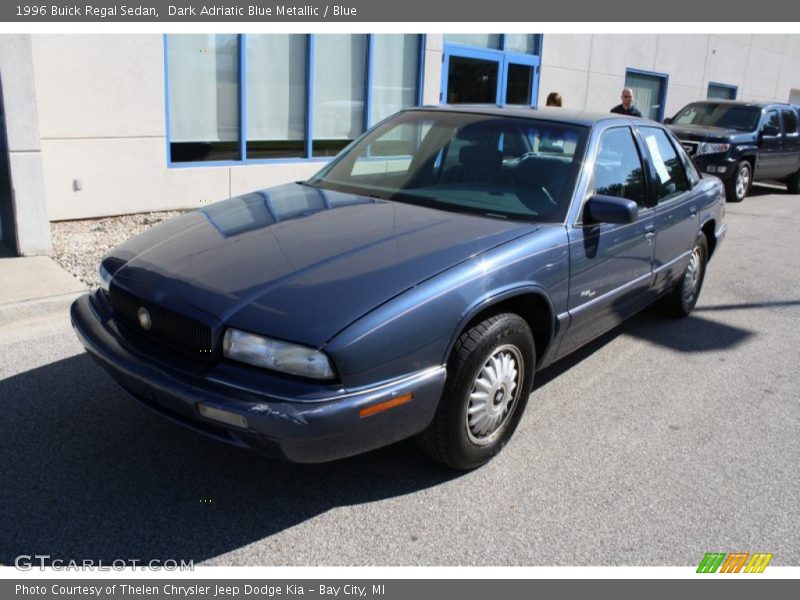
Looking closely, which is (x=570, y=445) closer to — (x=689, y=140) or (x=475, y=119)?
(x=475, y=119)

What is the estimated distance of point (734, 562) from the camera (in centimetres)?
294

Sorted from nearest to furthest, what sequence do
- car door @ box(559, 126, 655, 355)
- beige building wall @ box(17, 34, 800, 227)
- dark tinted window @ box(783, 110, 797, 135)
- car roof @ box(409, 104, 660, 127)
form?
car door @ box(559, 126, 655, 355)
car roof @ box(409, 104, 660, 127)
beige building wall @ box(17, 34, 800, 227)
dark tinted window @ box(783, 110, 797, 135)

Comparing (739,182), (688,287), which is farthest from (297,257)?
(739,182)

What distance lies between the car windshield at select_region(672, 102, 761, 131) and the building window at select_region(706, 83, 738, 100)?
658 centimetres

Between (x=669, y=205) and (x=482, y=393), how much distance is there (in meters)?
2.42

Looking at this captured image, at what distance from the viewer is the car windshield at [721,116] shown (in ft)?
43.4

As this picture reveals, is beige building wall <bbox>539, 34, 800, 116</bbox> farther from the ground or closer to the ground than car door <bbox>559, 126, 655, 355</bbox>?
farther from the ground

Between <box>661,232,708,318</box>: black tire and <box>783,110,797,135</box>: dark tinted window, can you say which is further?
<box>783,110,797,135</box>: dark tinted window

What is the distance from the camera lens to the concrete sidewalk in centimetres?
513

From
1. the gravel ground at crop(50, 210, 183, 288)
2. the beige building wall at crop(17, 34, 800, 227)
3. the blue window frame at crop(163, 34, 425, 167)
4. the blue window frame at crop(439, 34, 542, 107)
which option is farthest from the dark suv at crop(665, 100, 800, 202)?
→ the gravel ground at crop(50, 210, 183, 288)

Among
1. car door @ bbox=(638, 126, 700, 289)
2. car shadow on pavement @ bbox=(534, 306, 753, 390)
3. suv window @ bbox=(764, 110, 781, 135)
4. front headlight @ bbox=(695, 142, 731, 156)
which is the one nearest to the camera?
car door @ bbox=(638, 126, 700, 289)

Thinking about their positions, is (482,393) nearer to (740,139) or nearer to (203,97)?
(203,97)

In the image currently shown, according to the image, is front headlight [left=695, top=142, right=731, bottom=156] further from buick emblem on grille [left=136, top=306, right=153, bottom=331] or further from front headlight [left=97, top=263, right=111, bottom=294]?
buick emblem on grille [left=136, top=306, right=153, bottom=331]

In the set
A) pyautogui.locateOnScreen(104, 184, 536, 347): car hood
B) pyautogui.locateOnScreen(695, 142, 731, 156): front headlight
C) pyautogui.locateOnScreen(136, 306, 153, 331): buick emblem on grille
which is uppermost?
pyautogui.locateOnScreen(104, 184, 536, 347): car hood
